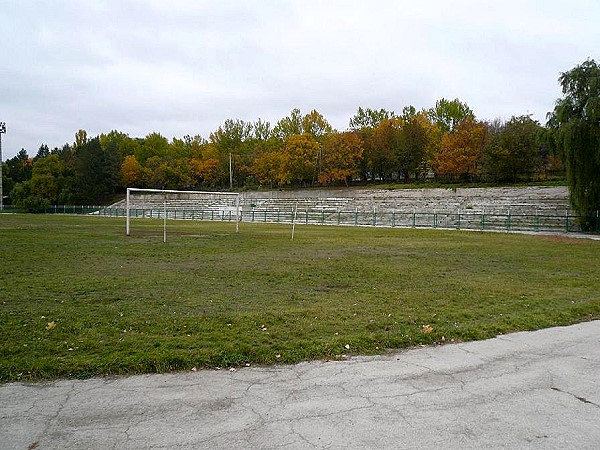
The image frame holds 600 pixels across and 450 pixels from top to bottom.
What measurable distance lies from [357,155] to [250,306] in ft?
216

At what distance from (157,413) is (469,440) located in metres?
2.78

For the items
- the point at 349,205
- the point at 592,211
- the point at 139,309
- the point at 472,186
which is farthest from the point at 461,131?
the point at 139,309

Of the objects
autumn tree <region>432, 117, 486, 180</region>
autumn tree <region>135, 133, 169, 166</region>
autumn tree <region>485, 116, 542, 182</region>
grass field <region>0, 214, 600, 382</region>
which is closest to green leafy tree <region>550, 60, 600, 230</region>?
grass field <region>0, 214, 600, 382</region>

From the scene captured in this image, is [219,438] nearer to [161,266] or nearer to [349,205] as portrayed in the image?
[161,266]

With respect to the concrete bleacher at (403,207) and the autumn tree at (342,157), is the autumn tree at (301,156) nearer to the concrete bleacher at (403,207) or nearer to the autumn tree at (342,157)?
the autumn tree at (342,157)

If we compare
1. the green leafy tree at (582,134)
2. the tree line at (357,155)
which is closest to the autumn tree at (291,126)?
the tree line at (357,155)

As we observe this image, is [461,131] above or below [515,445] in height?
above

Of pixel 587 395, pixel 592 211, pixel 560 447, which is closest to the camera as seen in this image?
pixel 560 447

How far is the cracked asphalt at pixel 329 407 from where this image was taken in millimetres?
4113

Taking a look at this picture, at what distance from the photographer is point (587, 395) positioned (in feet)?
16.8

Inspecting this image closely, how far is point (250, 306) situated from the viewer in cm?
909

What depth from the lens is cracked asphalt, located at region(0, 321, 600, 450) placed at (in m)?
4.11

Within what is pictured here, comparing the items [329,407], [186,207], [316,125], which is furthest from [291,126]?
[329,407]

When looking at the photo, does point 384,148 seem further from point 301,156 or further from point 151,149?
point 151,149
